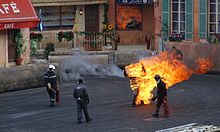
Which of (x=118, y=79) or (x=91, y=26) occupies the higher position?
(x=91, y=26)

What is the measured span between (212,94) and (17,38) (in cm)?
940

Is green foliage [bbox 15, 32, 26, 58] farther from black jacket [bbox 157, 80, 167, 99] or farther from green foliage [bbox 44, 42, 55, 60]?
black jacket [bbox 157, 80, 167, 99]

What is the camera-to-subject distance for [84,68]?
35031 mm

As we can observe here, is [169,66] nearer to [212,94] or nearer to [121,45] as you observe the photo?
[212,94]

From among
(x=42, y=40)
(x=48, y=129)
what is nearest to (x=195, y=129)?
(x=48, y=129)

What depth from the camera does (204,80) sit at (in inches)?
1254

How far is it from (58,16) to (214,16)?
1058cm

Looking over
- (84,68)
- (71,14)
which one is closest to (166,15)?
(84,68)

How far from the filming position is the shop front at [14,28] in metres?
29.0

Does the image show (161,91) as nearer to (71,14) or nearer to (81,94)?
(81,94)

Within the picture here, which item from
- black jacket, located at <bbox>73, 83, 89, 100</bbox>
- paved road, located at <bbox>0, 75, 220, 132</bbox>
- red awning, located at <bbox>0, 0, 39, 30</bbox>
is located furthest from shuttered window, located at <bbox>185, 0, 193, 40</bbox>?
black jacket, located at <bbox>73, 83, 89, 100</bbox>

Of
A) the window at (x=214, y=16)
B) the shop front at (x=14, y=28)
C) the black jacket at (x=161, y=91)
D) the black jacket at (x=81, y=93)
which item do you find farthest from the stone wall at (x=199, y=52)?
the black jacket at (x=81, y=93)

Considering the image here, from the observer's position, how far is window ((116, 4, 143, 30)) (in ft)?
138

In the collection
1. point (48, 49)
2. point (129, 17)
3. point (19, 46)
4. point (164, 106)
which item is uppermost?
point (129, 17)
